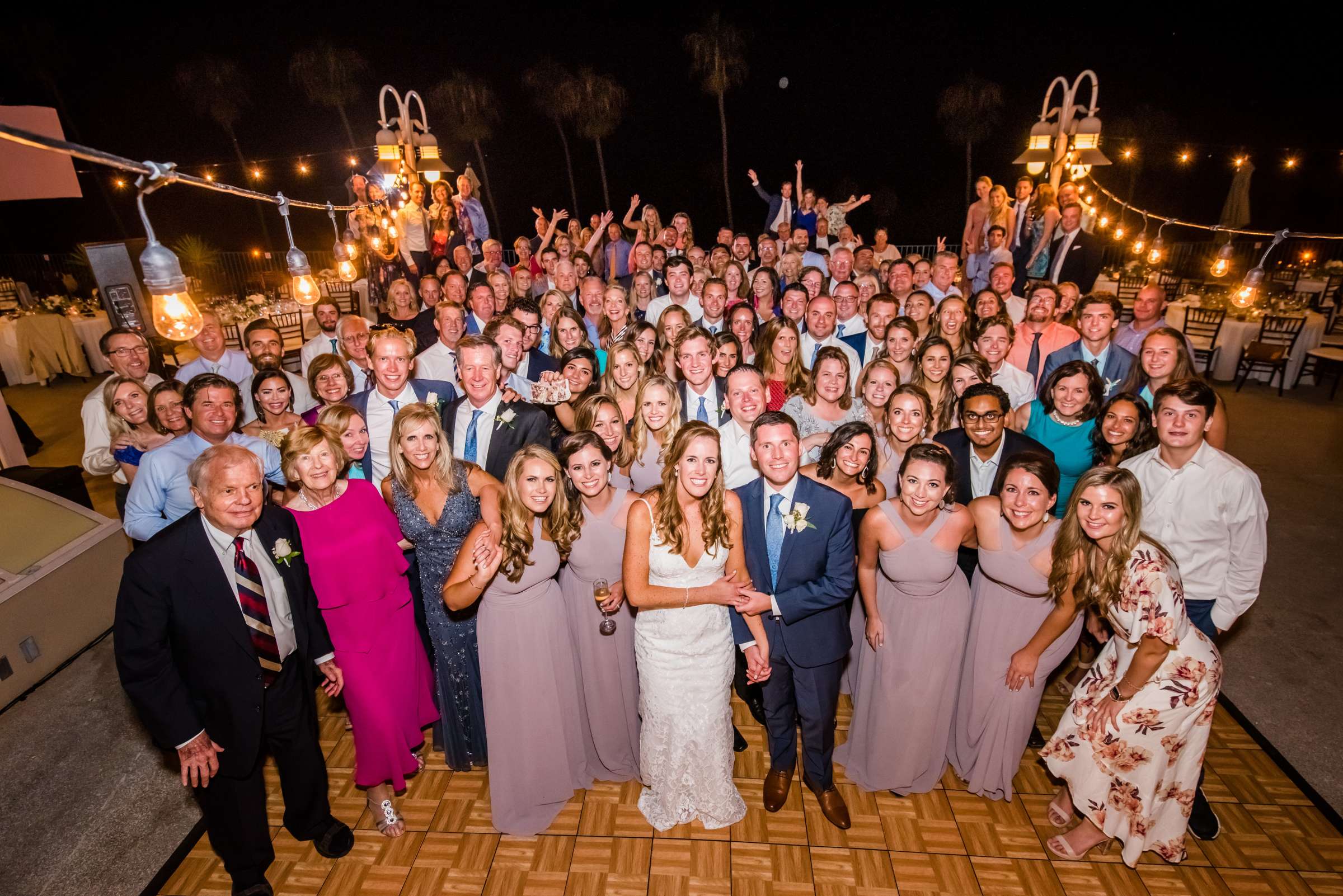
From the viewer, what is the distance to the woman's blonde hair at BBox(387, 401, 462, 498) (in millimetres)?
2883

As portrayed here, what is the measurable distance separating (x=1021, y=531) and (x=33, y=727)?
5.58 meters

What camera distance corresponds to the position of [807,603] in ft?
9.00

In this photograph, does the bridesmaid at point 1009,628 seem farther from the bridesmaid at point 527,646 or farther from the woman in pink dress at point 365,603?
the woman in pink dress at point 365,603

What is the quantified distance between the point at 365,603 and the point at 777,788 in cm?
213

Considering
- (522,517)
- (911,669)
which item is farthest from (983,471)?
(522,517)

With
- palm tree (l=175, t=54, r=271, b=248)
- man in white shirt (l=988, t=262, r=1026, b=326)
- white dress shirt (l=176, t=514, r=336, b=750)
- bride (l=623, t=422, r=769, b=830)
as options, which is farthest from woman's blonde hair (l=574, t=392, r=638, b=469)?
palm tree (l=175, t=54, r=271, b=248)

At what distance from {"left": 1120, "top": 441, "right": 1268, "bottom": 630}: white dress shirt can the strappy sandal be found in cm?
378

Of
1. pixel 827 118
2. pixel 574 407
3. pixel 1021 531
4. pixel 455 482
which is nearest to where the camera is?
pixel 1021 531

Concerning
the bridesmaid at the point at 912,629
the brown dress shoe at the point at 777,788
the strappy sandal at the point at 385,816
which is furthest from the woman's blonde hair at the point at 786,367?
the strappy sandal at the point at 385,816

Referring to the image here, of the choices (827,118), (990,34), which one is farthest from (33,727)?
(990,34)

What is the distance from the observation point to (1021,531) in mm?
2762

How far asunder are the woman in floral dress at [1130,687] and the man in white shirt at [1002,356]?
6.33ft

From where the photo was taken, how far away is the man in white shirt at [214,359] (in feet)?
16.1

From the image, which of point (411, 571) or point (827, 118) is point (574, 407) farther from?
point (827, 118)
